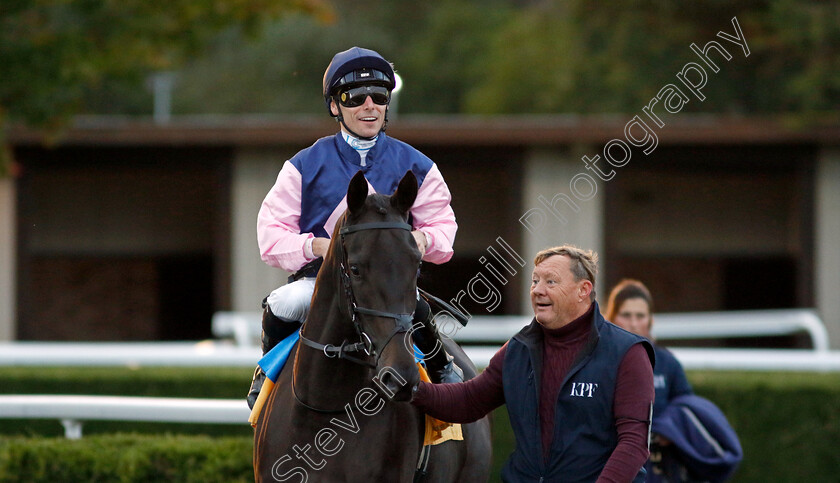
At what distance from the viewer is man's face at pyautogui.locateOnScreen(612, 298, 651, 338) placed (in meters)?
5.12

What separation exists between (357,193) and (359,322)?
0.39 meters

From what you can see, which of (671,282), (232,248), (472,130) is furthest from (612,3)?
(232,248)

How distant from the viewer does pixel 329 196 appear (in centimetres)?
348

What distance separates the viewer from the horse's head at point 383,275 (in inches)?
110

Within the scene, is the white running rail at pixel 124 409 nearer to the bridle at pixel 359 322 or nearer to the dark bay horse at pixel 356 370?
the dark bay horse at pixel 356 370

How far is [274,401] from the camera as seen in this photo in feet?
11.4

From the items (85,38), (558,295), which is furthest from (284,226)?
(85,38)

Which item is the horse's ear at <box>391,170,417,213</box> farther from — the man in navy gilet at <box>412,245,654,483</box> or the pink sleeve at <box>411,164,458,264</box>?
the man in navy gilet at <box>412,245,654,483</box>

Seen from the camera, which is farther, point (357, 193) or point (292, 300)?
point (292, 300)

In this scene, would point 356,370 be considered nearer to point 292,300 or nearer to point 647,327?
point 292,300

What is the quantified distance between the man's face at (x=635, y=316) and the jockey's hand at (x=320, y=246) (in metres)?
2.30

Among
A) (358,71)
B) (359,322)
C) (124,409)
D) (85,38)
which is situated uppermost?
(85,38)

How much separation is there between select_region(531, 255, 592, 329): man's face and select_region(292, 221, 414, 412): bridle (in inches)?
19.5

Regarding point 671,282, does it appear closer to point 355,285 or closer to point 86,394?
point 86,394
